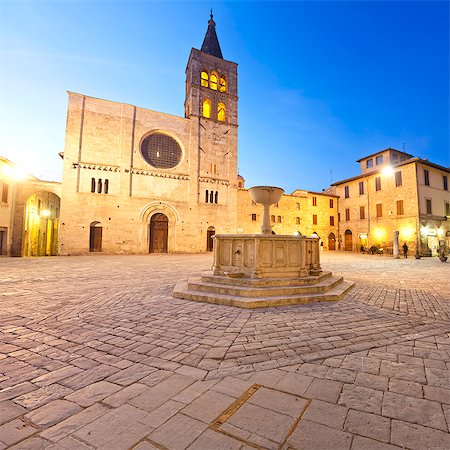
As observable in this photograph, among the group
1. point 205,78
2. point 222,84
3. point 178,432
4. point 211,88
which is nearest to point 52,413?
point 178,432

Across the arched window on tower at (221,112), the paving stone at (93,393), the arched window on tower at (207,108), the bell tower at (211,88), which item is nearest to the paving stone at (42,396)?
the paving stone at (93,393)

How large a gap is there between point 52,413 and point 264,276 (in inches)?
194

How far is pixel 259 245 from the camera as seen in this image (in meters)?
6.17

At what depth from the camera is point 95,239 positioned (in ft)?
71.7

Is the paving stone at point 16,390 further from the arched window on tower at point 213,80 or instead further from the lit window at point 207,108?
the arched window on tower at point 213,80

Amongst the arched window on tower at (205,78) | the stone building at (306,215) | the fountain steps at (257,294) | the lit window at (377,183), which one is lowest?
the fountain steps at (257,294)

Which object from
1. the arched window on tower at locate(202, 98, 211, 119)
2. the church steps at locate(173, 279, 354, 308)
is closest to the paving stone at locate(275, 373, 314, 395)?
the church steps at locate(173, 279, 354, 308)

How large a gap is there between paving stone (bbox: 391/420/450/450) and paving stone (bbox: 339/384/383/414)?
7.6 inches

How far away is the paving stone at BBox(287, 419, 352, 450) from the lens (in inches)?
58.6

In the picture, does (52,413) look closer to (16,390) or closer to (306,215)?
(16,390)

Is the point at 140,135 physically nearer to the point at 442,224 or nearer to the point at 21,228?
the point at 21,228

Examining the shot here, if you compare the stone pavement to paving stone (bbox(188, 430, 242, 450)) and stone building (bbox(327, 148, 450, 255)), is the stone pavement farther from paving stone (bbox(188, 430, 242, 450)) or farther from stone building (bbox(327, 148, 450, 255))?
stone building (bbox(327, 148, 450, 255))

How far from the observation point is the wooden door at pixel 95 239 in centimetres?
2172

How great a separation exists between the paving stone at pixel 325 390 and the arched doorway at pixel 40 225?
25058 mm
